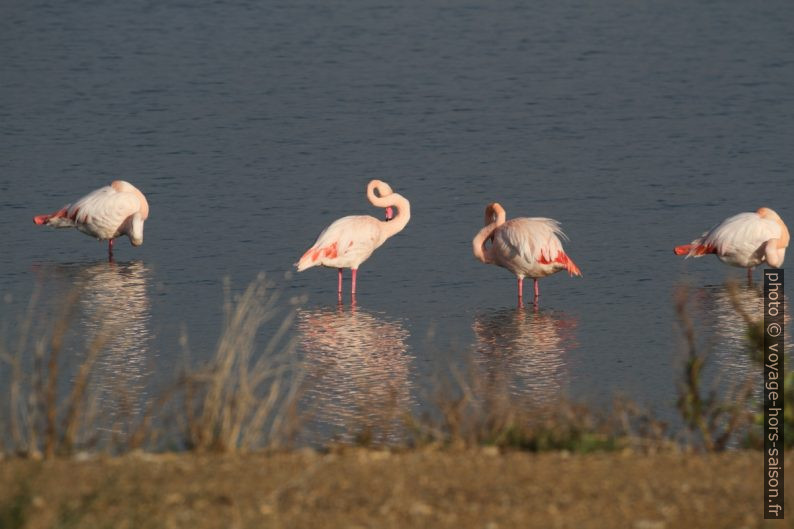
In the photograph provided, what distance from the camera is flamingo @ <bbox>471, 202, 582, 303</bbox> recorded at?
Result: 36.4 feet

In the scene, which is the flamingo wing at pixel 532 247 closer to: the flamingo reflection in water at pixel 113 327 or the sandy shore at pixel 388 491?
the flamingo reflection in water at pixel 113 327

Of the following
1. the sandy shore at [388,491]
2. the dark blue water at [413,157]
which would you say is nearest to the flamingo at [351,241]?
the dark blue water at [413,157]

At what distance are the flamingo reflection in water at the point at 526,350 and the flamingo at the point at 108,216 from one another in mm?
3626

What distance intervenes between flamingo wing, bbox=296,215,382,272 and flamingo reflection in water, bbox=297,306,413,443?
62cm

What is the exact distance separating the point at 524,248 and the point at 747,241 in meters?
1.82

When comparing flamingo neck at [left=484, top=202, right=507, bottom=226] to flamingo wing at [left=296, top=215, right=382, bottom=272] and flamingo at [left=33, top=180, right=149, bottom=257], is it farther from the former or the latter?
flamingo at [left=33, top=180, right=149, bottom=257]

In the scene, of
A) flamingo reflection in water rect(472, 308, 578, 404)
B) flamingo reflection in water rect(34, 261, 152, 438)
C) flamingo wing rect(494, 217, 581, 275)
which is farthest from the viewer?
flamingo wing rect(494, 217, 581, 275)

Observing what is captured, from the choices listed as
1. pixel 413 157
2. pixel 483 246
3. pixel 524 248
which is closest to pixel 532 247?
pixel 524 248

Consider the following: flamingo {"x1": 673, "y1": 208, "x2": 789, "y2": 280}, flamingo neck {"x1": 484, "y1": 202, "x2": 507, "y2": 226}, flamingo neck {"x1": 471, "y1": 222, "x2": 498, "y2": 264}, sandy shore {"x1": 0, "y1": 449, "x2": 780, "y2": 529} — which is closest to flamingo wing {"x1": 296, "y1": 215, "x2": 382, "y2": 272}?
flamingo neck {"x1": 471, "y1": 222, "x2": 498, "y2": 264}

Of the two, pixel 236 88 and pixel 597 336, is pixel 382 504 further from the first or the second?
pixel 236 88

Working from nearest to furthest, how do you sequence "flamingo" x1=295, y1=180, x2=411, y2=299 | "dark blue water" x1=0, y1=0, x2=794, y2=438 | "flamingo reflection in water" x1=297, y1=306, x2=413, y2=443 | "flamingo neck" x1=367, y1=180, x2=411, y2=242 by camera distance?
"flamingo reflection in water" x1=297, y1=306, x2=413, y2=443
"dark blue water" x1=0, y1=0, x2=794, y2=438
"flamingo" x1=295, y1=180, x2=411, y2=299
"flamingo neck" x1=367, y1=180, x2=411, y2=242

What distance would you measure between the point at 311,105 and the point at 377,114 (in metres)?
1.05

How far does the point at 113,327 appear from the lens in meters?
9.88

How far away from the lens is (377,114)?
17344mm
